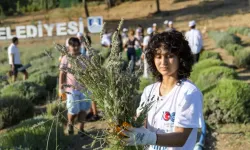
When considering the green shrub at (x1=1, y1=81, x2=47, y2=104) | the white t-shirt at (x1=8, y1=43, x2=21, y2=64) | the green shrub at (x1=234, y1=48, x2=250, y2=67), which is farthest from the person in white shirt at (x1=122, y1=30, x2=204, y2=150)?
the green shrub at (x1=234, y1=48, x2=250, y2=67)

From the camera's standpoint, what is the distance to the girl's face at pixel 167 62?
2246mm

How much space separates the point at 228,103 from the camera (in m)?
5.76

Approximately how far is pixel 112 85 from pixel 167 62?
395 mm

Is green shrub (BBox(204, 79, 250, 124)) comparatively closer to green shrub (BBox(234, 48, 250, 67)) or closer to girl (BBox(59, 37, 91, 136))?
girl (BBox(59, 37, 91, 136))

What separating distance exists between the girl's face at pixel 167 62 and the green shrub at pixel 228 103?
3.70 m

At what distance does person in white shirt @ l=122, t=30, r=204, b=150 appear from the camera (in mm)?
2117

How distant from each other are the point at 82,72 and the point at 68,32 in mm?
20614

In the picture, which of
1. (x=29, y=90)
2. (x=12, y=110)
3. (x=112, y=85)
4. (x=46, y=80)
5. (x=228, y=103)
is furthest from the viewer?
(x=46, y=80)

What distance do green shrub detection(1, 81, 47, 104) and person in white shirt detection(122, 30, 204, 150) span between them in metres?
6.72

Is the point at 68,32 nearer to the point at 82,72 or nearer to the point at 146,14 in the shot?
the point at 146,14

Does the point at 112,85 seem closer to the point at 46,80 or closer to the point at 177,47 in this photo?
the point at 177,47

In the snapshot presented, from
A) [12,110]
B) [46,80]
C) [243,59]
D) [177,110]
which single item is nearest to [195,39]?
[243,59]

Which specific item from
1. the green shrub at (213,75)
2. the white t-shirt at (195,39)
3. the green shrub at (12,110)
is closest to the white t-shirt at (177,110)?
the green shrub at (12,110)

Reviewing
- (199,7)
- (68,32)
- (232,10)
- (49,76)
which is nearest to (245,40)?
(68,32)
